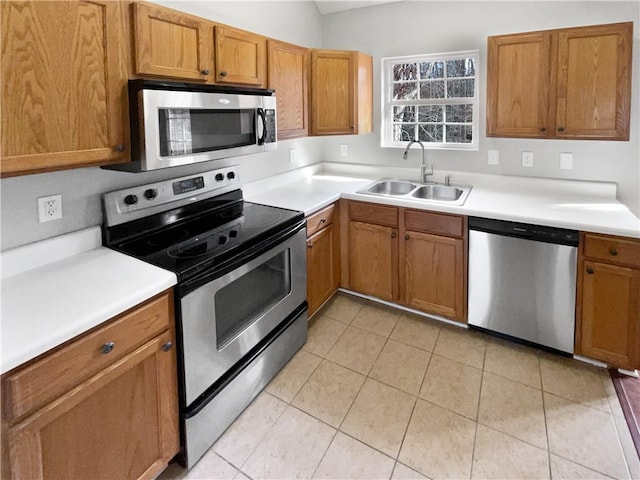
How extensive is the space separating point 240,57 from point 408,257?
5.45 feet

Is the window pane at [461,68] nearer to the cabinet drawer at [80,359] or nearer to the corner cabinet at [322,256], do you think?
the corner cabinet at [322,256]

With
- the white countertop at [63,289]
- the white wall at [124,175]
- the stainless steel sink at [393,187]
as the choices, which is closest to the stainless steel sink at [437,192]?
the stainless steel sink at [393,187]

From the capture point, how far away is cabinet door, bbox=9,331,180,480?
1146 millimetres

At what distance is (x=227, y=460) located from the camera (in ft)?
5.75

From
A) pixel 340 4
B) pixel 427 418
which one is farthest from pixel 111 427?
pixel 340 4

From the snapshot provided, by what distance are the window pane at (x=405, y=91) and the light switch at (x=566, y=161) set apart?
1240 millimetres

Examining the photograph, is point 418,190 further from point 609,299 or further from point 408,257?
point 609,299

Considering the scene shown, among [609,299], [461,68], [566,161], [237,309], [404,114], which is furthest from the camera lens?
[404,114]

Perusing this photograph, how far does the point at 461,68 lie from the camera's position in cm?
312

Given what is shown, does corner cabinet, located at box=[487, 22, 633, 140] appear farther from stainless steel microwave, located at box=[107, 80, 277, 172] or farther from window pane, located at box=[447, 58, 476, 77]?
stainless steel microwave, located at box=[107, 80, 277, 172]

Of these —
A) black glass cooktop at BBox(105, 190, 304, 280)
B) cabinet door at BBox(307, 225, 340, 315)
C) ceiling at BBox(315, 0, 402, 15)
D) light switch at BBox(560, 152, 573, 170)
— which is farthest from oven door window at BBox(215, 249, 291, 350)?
ceiling at BBox(315, 0, 402, 15)

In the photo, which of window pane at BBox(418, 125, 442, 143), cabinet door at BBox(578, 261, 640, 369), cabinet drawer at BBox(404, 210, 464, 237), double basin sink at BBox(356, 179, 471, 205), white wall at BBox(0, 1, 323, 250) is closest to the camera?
white wall at BBox(0, 1, 323, 250)

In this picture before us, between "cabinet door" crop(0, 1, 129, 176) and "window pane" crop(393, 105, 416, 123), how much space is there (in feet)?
7.93

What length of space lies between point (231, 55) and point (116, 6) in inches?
26.1
